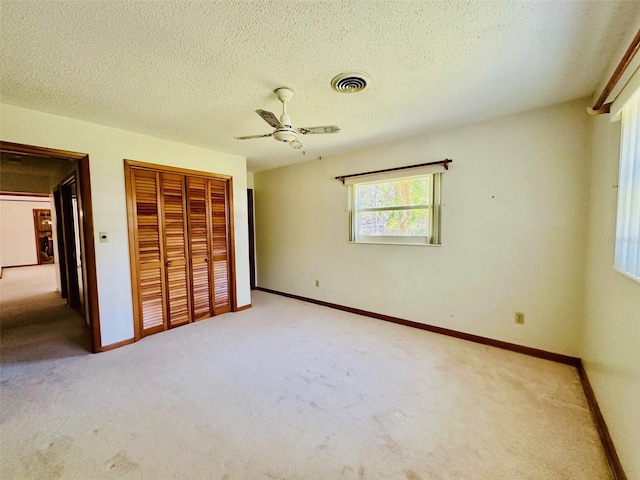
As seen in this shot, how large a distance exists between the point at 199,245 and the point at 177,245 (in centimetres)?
28

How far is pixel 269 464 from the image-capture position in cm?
142

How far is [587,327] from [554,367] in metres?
Result: 0.45

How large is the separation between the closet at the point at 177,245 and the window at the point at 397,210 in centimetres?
188

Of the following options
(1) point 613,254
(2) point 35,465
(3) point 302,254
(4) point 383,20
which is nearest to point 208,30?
(4) point 383,20

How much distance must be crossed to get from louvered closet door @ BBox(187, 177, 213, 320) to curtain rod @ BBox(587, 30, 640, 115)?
3.81 meters

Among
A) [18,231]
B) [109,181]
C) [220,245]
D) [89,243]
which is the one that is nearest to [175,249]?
[220,245]

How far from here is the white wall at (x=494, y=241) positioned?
235 centimetres

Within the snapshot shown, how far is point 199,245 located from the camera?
141 inches

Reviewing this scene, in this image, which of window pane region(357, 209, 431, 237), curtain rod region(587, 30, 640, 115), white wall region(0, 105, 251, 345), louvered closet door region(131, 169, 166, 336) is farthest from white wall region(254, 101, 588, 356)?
white wall region(0, 105, 251, 345)

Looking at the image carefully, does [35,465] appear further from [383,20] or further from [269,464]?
[383,20]

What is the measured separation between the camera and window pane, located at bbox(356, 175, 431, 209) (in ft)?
10.5

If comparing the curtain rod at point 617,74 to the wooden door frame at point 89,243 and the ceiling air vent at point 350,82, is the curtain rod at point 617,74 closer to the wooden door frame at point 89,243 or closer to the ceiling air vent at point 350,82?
the ceiling air vent at point 350,82

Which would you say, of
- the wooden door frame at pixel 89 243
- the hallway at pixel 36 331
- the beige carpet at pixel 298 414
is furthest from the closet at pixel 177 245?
the hallway at pixel 36 331

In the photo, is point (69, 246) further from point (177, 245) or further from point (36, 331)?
point (177, 245)
